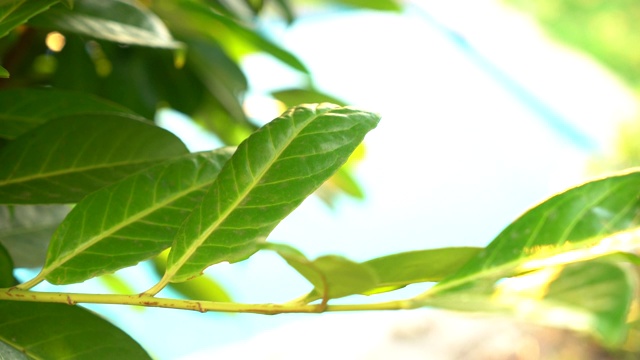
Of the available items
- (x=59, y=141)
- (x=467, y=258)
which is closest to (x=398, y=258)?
(x=467, y=258)

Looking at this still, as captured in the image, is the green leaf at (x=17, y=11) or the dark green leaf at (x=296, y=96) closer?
the green leaf at (x=17, y=11)

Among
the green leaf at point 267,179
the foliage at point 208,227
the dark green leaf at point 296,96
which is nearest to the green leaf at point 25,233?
the foliage at point 208,227

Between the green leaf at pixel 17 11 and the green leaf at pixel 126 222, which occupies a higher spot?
the green leaf at pixel 17 11

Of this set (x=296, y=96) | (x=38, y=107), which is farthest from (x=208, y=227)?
(x=296, y=96)

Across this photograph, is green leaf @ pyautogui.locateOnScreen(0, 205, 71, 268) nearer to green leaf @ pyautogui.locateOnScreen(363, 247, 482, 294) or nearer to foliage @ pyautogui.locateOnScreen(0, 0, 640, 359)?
foliage @ pyautogui.locateOnScreen(0, 0, 640, 359)

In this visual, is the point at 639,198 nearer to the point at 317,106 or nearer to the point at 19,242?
the point at 317,106

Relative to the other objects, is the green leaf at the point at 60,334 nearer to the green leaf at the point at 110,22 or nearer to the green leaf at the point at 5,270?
the green leaf at the point at 5,270

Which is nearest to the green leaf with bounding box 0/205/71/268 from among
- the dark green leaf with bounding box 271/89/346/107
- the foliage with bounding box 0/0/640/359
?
the foliage with bounding box 0/0/640/359
